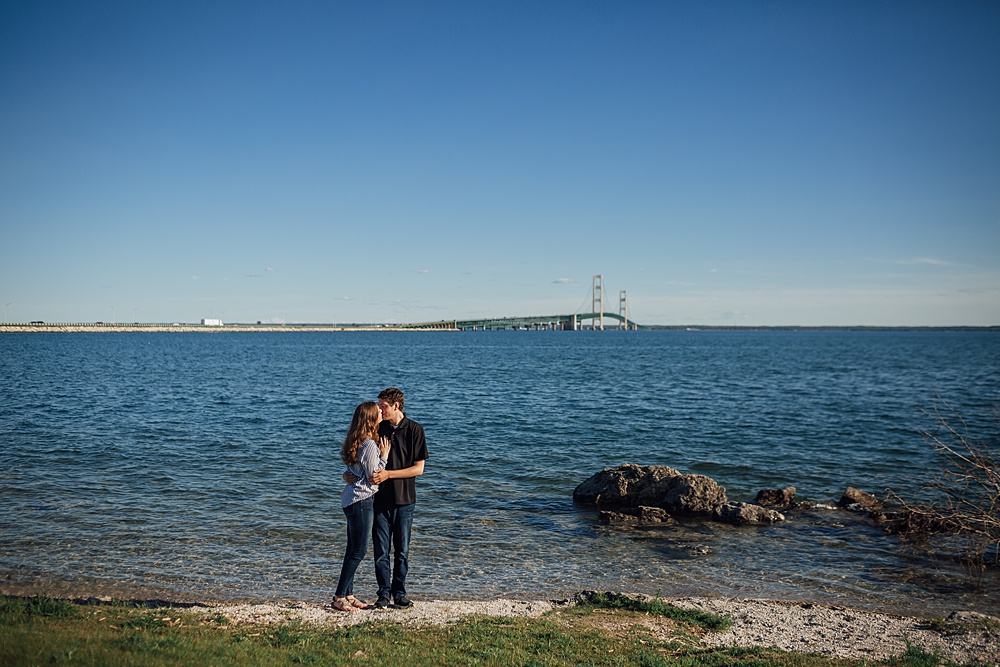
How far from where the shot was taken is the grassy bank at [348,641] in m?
6.45

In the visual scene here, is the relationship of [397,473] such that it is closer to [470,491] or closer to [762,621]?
[762,621]

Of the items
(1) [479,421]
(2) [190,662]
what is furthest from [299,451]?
(2) [190,662]

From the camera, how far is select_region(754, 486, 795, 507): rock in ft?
53.8

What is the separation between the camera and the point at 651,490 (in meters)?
16.0

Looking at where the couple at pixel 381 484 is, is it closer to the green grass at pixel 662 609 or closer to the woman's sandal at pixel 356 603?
the woman's sandal at pixel 356 603

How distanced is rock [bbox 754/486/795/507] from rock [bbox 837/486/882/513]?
1133 mm

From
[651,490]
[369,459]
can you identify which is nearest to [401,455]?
[369,459]

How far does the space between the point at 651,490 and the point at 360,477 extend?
30.7 feet

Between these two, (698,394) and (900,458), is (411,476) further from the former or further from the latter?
(698,394)

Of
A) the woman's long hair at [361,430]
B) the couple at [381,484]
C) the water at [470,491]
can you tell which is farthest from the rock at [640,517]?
the woman's long hair at [361,430]

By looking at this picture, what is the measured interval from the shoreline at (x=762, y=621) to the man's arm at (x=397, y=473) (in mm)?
1633

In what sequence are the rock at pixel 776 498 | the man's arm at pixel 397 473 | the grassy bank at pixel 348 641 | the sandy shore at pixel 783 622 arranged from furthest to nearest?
the rock at pixel 776 498 < the man's arm at pixel 397 473 < the sandy shore at pixel 783 622 < the grassy bank at pixel 348 641

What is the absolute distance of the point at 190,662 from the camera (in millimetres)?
6277

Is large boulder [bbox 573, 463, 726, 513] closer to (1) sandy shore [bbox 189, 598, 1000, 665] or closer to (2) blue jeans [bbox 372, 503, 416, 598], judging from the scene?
(1) sandy shore [bbox 189, 598, 1000, 665]
